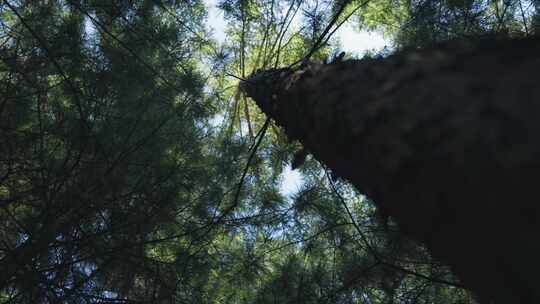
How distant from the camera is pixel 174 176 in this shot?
10.5ft

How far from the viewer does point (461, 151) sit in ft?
2.32

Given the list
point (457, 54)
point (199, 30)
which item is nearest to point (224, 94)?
point (199, 30)

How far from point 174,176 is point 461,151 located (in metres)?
2.69

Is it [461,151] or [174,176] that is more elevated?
[174,176]

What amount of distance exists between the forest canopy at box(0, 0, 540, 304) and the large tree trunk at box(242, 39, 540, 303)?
143cm

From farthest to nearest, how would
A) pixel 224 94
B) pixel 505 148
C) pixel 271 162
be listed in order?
pixel 224 94 → pixel 271 162 → pixel 505 148

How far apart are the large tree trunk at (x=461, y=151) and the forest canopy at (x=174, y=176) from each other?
143 centimetres

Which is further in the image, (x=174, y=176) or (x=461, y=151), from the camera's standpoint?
(x=174, y=176)

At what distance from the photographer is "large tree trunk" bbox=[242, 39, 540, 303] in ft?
2.10

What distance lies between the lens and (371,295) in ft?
9.21

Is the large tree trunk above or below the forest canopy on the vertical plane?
below

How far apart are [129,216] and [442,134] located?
2.35 m

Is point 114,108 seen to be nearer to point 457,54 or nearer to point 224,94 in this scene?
point 224,94

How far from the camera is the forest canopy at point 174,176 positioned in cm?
259
